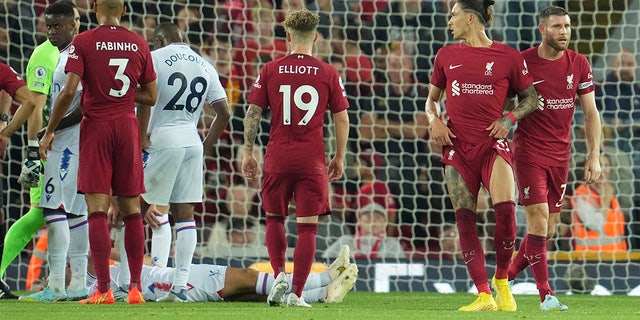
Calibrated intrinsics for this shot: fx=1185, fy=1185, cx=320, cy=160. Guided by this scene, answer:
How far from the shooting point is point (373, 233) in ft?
36.9

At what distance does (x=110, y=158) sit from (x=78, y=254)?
3.71ft

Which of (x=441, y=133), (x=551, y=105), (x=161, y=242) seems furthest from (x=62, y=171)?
(x=551, y=105)

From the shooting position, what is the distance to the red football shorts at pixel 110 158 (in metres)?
6.90

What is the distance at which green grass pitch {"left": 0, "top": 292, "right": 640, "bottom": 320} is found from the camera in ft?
19.8

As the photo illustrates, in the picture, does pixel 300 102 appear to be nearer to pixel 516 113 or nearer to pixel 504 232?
pixel 516 113

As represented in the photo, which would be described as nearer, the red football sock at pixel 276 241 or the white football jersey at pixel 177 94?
the red football sock at pixel 276 241

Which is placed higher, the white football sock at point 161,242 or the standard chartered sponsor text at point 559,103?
the standard chartered sponsor text at point 559,103

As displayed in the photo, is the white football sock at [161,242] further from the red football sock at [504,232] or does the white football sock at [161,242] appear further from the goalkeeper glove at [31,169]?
the red football sock at [504,232]

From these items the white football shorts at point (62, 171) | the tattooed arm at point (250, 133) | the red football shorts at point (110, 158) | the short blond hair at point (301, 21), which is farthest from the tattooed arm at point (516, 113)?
the white football shorts at point (62, 171)

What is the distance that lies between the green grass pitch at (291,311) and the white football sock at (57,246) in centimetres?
31

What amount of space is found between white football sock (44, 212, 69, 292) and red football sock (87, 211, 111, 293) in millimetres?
923

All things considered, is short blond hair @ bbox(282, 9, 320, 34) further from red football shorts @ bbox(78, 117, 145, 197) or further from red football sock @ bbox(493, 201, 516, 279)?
red football sock @ bbox(493, 201, 516, 279)

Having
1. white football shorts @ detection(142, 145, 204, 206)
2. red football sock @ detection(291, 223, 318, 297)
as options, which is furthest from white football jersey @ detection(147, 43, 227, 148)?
red football sock @ detection(291, 223, 318, 297)

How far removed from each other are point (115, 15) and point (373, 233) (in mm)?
4770
